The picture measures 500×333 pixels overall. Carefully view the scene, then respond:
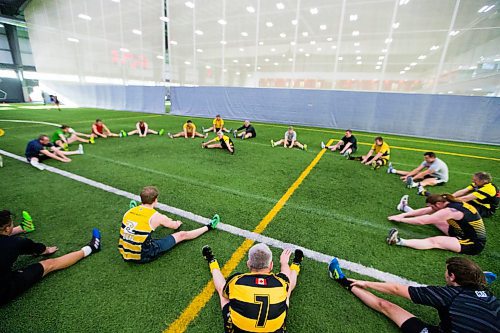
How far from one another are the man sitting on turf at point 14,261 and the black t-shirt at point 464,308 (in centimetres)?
416

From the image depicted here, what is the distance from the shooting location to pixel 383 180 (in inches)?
262

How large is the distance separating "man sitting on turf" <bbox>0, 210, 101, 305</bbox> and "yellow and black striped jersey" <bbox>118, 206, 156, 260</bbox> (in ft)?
2.50

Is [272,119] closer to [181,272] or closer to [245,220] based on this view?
[245,220]

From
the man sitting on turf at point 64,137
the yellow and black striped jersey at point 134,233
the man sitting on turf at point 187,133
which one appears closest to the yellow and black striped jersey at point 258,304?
the yellow and black striped jersey at point 134,233

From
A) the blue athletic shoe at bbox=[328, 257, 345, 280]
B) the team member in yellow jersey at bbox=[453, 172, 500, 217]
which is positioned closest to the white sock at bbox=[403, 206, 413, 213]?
the team member in yellow jersey at bbox=[453, 172, 500, 217]

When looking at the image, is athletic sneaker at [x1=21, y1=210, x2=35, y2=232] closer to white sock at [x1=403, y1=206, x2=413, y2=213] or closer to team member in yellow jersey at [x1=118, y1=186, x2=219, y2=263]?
team member in yellow jersey at [x1=118, y1=186, x2=219, y2=263]

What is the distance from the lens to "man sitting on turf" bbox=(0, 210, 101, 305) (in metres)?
2.45

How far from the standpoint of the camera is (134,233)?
9.80 ft

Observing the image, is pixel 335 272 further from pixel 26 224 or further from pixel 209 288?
pixel 26 224

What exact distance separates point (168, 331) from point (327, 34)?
19.1 meters

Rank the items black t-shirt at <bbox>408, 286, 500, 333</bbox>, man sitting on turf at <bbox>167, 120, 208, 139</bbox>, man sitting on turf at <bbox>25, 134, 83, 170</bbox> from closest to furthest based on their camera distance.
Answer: black t-shirt at <bbox>408, 286, 500, 333</bbox>, man sitting on turf at <bbox>25, 134, 83, 170</bbox>, man sitting on turf at <bbox>167, 120, 208, 139</bbox>

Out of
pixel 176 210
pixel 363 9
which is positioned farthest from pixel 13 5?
pixel 176 210

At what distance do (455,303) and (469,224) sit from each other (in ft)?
7.16

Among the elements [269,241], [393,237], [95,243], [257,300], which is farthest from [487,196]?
[95,243]
